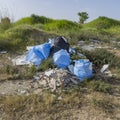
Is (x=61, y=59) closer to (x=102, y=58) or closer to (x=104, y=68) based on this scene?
(x=104, y=68)

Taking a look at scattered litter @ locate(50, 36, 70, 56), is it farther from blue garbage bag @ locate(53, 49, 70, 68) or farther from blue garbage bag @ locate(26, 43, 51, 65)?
blue garbage bag @ locate(53, 49, 70, 68)

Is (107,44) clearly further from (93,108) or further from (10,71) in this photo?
(93,108)

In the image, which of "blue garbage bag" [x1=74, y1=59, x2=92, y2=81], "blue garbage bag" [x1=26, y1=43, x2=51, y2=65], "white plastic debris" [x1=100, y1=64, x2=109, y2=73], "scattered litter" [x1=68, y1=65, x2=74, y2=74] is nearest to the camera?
"blue garbage bag" [x1=74, y1=59, x2=92, y2=81]

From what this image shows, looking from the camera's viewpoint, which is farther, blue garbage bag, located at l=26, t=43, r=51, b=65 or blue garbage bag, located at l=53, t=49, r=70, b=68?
blue garbage bag, located at l=26, t=43, r=51, b=65

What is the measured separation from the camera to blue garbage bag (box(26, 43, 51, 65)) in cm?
621

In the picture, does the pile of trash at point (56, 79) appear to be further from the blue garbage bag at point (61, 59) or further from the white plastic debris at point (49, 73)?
the blue garbage bag at point (61, 59)

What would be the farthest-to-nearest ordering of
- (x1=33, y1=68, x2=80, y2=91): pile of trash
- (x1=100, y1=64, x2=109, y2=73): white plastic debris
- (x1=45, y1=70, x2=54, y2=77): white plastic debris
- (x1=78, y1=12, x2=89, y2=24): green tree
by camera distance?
(x1=78, y1=12, x2=89, y2=24): green tree, (x1=100, y1=64, x2=109, y2=73): white plastic debris, (x1=45, y1=70, x2=54, y2=77): white plastic debris, (x1=33, y1=68, x2=80, y2=91): pile of trash

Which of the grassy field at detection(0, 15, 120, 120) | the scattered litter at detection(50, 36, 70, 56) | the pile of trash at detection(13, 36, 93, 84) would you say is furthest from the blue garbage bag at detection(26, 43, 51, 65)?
the grassy field at detection(0, 15, 120, 120)

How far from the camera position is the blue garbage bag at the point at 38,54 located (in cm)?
621

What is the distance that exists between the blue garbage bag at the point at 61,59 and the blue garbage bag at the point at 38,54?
31 cm

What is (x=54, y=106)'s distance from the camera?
14.9ft

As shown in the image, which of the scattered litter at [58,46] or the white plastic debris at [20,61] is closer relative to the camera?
the white plastic debris at [20,61]

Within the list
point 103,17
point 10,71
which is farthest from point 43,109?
point 103,17

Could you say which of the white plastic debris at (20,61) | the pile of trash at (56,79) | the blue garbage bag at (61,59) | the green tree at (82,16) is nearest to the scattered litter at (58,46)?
the blue garbage bag at (61,59)
